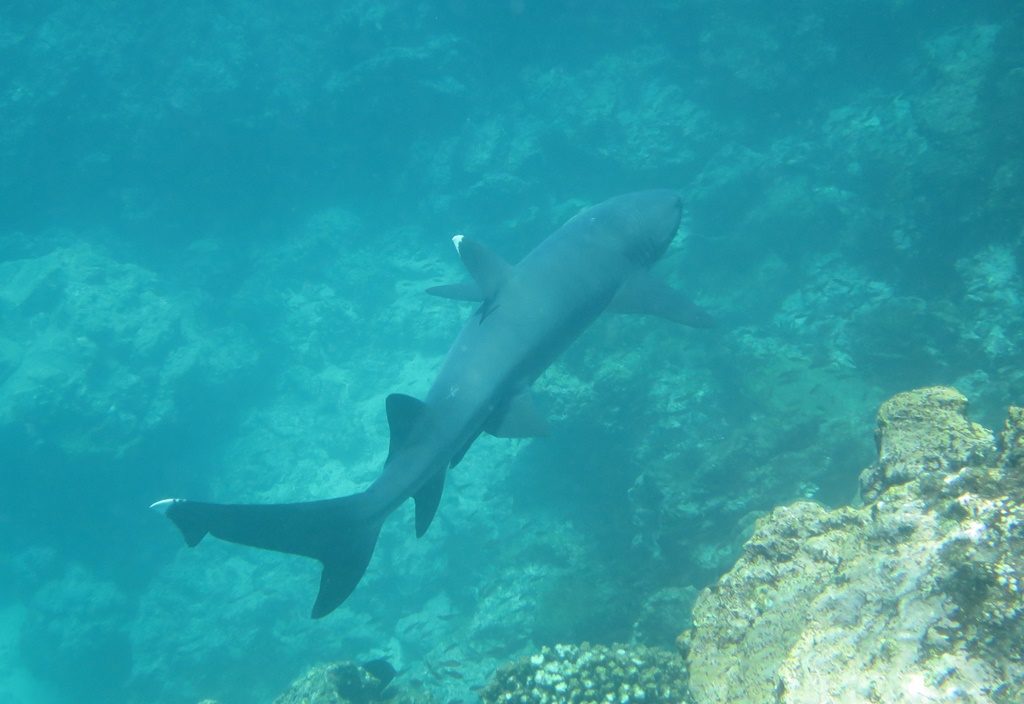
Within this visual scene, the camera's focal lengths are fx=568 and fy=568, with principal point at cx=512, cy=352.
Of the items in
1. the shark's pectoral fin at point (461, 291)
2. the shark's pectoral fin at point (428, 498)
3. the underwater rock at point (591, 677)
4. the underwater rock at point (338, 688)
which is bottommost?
the underwater rock at point (591, 677)

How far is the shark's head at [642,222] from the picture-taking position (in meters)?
5.50

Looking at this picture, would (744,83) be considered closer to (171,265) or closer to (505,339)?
(505,339)

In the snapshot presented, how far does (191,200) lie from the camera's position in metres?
21.3

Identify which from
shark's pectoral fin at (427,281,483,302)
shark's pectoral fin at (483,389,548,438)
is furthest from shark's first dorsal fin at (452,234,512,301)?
shark's pectoral fin at (483,389,548,438)

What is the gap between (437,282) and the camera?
18000 mm

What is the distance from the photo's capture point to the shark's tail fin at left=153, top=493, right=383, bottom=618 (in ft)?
13.3

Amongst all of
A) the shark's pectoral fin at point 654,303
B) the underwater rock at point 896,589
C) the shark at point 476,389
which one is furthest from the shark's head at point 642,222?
the underwater rock at point 896,589

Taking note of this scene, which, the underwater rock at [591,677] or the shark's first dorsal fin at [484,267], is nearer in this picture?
the shark's first dorsal fin at [484,267]

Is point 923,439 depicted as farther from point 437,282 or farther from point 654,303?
point 437,282

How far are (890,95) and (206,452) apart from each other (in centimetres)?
2215

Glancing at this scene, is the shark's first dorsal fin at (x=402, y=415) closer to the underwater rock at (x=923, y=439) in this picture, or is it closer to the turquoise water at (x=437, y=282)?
the underwater rock at (x=923, y=439)

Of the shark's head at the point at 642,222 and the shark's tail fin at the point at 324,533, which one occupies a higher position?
the shark's head at the point at 642,222

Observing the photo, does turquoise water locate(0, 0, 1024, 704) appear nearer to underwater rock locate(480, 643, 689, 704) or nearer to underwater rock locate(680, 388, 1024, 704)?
underwater rock locate(480, 643, 689, 704)

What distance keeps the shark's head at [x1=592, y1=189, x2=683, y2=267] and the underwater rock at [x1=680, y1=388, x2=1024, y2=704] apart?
8.13ft
